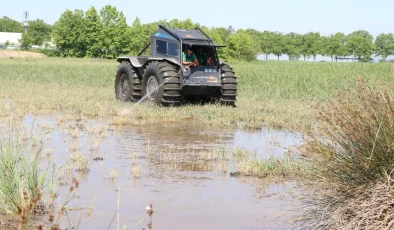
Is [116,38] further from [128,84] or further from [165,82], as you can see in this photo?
[165,82]

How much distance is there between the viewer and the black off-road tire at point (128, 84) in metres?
19.7

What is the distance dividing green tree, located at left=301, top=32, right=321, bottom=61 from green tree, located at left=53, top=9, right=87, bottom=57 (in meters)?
59.0

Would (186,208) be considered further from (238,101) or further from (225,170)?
(238,101)

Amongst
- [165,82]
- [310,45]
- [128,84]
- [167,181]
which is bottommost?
[167,181]

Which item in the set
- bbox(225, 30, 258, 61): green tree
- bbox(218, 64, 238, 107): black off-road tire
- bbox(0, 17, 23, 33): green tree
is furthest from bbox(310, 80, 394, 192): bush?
bbox(0, 17, 23, 33): green tree

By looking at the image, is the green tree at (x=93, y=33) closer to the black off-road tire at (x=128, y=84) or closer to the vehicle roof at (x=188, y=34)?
the black off-road tire at (x=128, y=84)

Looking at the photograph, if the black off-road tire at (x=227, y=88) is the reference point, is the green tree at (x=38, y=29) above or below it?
above

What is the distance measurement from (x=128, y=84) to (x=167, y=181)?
11870 millimetres

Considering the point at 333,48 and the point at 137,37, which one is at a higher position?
the point at 137,37

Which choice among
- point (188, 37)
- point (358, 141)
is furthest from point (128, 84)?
point (358, 141)

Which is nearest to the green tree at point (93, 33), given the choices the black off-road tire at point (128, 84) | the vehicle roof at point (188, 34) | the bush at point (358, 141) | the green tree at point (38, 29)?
the green tree at point (38, 29)

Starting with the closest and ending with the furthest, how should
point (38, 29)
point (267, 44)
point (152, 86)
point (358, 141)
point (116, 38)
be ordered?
point (358, 141) < point (152, 86) < point (116, 38) < point (38, 29) < point (267, 44)

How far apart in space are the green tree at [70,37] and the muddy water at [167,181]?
81078 mm

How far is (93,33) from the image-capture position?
93.2m
